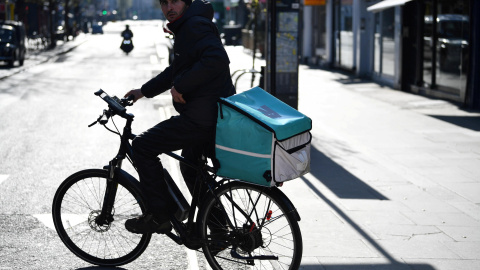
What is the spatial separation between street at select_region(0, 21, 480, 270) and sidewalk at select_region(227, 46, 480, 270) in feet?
0.04

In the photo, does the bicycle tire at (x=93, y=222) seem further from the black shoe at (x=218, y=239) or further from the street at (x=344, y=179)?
the black shoe at (x=218, y=239)

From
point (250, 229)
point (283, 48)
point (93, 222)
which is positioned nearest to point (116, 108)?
point (93, 222)

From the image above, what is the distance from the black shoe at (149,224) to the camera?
16.4 feet

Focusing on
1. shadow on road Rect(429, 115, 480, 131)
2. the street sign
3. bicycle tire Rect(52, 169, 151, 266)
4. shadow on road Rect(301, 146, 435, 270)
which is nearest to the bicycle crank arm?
shadow on road Rect(301, 146, 435, 270)

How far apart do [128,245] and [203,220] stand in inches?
29.5

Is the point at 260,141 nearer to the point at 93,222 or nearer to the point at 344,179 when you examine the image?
the point at 93,222

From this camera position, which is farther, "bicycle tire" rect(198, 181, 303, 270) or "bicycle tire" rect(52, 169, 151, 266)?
"bicycle tire" rect(52, 169, 151, 266)

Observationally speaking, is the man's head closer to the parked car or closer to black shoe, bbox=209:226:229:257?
black shoe, bbox=209:226:229:257

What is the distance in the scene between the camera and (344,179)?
826 centimetres

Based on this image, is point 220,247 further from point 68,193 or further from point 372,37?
point 372,37

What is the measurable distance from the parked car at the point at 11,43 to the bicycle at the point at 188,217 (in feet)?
81.8

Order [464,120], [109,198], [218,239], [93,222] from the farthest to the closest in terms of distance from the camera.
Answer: [464,120]
[93,222]
[109,198]
[218,239]

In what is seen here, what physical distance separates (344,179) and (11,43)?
935 inches

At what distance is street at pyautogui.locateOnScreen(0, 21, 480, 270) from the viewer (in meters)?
5.52
